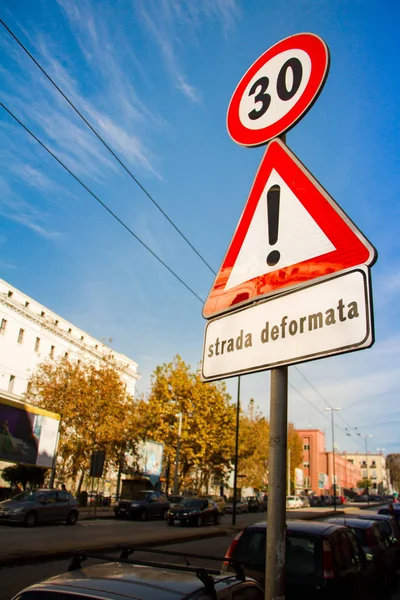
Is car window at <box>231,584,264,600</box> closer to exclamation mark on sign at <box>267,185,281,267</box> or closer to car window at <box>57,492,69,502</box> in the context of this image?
exclamation mark on sign at <box>267,185,281,267</box>

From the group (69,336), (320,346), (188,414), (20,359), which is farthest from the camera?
(69,336)

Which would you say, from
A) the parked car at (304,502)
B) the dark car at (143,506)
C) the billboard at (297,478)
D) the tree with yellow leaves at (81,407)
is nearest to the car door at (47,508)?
the dark car at (143,506)

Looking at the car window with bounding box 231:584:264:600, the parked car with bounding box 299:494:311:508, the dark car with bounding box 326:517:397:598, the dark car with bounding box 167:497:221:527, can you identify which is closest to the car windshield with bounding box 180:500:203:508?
the dark car with bounding box 167:497:221:527

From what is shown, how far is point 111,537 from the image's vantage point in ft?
55.3

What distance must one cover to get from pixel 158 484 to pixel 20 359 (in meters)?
16.4

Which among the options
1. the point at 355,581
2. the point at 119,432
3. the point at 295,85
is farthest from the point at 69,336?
the point at 295,85

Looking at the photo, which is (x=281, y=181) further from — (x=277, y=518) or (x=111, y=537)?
(x=111, y=537)

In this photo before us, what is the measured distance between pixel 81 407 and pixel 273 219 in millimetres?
36465

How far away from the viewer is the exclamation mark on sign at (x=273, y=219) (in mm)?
2334

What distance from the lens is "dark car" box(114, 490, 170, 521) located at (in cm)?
2942

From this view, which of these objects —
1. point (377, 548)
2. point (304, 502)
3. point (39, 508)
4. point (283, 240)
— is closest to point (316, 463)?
point (304, 502)

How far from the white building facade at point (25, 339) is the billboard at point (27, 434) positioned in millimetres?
9235

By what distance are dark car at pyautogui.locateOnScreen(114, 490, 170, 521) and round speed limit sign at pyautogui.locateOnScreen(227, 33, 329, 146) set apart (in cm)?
3014

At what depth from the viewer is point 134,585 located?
248 centimetres
